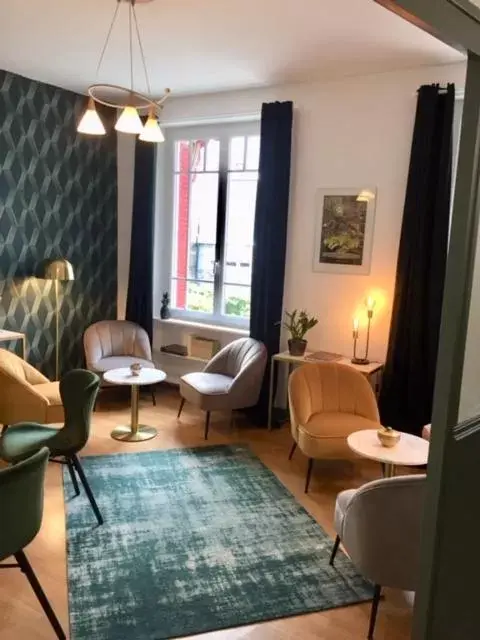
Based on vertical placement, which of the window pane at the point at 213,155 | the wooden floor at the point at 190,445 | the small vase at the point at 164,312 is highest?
the window pane at the point at 213,155

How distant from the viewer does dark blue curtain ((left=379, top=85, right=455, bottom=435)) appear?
397 cm

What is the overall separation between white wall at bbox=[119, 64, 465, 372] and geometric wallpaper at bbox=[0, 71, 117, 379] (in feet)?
4.60

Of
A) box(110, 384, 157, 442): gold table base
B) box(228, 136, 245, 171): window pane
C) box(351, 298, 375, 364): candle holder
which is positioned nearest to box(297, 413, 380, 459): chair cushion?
box(351, 298, 375, 364): candle holder

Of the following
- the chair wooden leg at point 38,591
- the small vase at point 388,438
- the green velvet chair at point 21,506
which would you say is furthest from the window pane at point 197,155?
the chair wooden leg at point 38,591

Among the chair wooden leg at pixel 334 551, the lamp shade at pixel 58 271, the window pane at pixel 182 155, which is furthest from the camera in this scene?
the window pane at pixel 182 155

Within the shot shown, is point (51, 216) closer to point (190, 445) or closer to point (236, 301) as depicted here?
point (236, 301)

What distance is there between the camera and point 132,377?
438cm

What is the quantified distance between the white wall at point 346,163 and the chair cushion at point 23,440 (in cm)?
244

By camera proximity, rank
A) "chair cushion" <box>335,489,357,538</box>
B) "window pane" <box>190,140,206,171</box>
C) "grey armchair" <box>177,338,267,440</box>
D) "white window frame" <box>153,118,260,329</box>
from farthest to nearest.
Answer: "window pane" <box>190,140,206,171</box> < "white window frame" <box>153,118,260,329</box> < "grey armchair" <box>177,338,267,440</box> < "chair cushion" <box>335,489,357,538</box>

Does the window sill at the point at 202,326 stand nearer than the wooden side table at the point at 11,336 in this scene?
No

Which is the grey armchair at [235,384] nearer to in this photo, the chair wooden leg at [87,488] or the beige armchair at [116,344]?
the beige armchair at [116,344]

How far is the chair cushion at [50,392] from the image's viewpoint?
3779 millimetres

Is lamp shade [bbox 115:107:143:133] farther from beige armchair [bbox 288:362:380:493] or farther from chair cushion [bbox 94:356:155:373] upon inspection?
chair cushion [bbox 94:356:155:373]

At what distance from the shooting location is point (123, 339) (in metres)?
5.39
